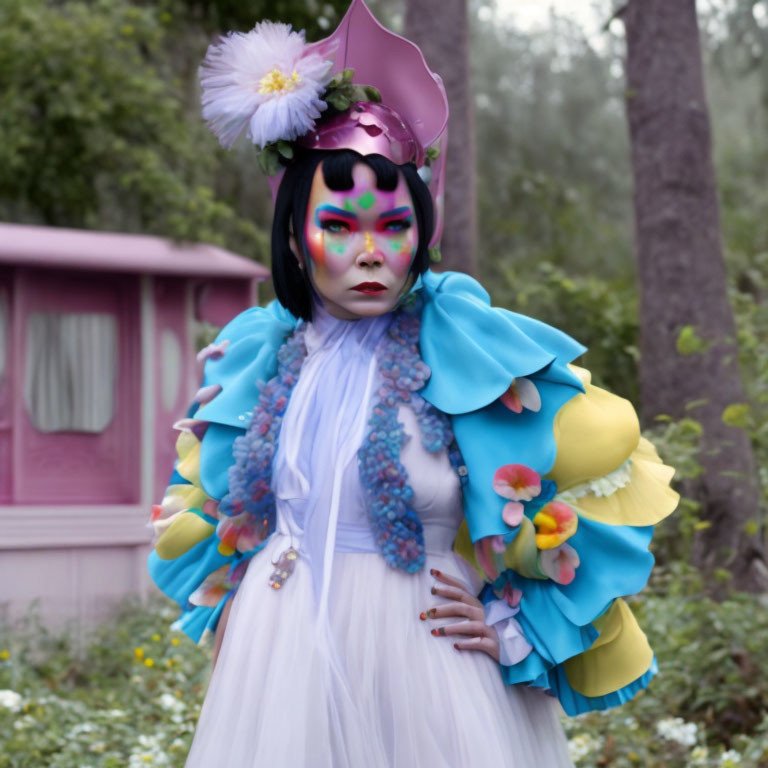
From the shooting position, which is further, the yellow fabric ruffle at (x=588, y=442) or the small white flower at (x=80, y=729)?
the small white flower at (x=80, y=729)

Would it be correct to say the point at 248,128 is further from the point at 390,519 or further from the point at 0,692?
the point at 0,692

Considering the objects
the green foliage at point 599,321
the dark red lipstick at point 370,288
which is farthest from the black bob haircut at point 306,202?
the green foliage at point 599,321

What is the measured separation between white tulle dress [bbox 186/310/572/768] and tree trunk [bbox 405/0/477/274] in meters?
4.83

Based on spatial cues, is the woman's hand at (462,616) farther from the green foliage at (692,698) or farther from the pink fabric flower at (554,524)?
the green foliage at (692,698)

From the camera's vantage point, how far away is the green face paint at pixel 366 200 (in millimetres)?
2651

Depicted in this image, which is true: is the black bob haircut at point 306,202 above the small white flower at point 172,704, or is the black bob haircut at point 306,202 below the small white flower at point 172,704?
above

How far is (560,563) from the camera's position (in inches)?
101

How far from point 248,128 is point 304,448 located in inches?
28.8

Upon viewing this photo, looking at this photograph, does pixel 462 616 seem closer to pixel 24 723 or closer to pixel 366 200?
pixel 366 200

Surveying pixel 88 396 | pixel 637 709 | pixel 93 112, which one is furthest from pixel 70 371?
pixel 637 709

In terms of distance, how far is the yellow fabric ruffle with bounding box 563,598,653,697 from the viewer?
266 cm

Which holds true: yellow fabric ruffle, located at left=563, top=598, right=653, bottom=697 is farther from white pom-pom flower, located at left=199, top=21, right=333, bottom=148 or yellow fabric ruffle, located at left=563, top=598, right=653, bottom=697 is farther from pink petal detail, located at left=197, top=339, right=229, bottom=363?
white pom-pom flower, located at left=199, top=21, right=333, bottom=148

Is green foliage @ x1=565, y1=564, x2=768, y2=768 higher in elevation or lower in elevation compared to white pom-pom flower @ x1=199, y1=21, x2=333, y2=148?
lower

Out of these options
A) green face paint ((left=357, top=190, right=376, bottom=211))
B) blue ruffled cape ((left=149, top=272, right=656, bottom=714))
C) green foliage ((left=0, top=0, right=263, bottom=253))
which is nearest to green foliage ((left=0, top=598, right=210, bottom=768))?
blue ruffled cape ((left=149, top=272, right=656, bottom=714))
